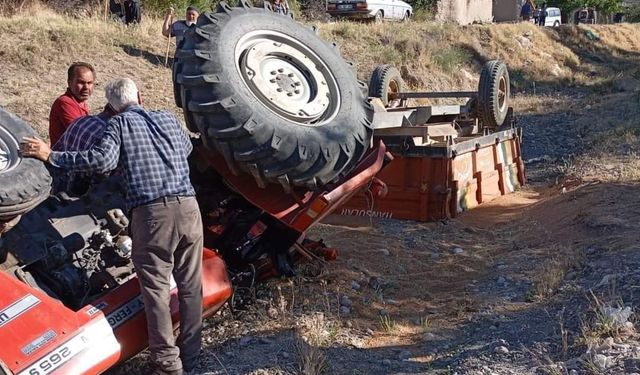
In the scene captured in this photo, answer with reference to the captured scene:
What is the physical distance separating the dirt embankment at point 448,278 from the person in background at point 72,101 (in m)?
1.79

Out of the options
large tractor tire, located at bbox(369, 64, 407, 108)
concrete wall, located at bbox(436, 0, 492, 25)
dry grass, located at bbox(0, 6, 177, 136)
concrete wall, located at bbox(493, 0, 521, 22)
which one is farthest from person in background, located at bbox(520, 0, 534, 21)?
large tractor tire, located at bbox(369, 64, 407, 108)

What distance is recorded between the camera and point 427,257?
627 cm

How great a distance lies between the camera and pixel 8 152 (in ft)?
13.7

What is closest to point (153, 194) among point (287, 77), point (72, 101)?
point (287, 77)

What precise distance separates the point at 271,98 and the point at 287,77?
0.32m

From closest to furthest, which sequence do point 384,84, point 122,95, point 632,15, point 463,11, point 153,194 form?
point 153,194 < point 122,95 < point 384,84 < point 463,11 < point 632,15

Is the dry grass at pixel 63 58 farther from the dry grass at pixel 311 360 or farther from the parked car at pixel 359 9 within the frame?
the parked car at pixel 359 9

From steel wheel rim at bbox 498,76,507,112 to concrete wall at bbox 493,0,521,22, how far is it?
2942cm

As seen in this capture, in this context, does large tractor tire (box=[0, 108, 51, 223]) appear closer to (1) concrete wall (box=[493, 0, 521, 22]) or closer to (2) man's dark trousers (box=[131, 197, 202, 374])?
(2) man's dark trousers (box=[131, 197, 202, 374])

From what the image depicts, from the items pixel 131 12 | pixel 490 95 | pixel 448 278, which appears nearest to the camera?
pixel 448 278

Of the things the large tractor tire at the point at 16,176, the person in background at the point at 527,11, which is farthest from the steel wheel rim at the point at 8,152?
the person in background at the point at 527,11

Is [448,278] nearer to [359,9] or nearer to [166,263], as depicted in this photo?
[166,263]

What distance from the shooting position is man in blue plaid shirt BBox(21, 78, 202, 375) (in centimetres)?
355

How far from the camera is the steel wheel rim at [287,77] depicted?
14.9 ft
